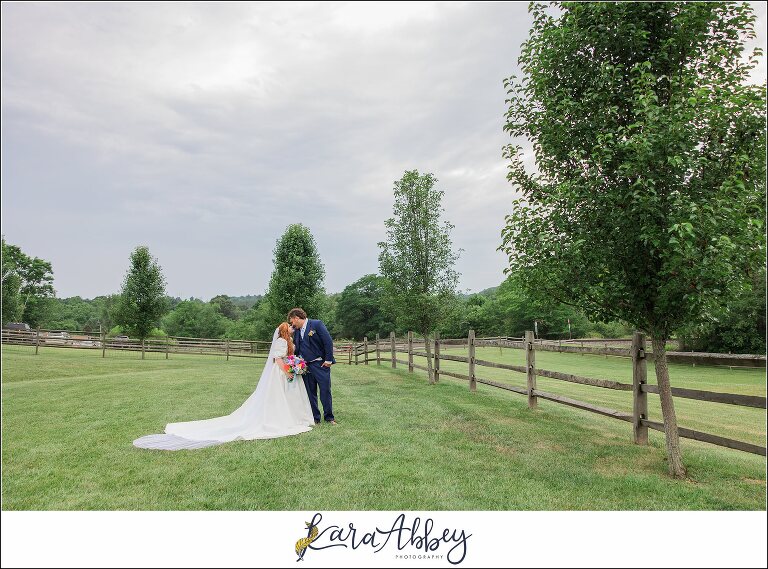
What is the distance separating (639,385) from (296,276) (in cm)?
2248

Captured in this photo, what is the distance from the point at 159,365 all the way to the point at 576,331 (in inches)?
1707

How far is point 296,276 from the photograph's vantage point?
88.2 ft

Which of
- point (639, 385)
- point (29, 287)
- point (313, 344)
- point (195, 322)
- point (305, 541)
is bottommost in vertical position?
point (305, 541)

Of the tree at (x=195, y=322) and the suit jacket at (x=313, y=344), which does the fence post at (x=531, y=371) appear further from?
the tree at (x=195, y=322)

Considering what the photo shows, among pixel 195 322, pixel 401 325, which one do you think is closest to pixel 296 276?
pixel 401 325

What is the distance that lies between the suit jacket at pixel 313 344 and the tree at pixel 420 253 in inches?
297

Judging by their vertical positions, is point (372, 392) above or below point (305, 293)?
below

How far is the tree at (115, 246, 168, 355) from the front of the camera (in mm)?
28609

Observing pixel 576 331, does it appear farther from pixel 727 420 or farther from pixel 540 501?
pixel 540 501

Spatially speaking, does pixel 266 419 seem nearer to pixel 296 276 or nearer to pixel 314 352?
pixel 314 352

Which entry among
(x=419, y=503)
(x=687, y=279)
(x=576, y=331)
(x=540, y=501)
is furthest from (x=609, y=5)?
(x=576, y=331)

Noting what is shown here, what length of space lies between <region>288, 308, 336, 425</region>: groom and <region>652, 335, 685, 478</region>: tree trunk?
197 inches

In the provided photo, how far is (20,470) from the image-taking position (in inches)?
203

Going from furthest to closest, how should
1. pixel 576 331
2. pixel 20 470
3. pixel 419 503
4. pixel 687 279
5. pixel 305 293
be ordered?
1. pixel 576 331
2. pixel 305 293
3. pixel 20 470
4. pixel 687 279
5. pixel 419 503
